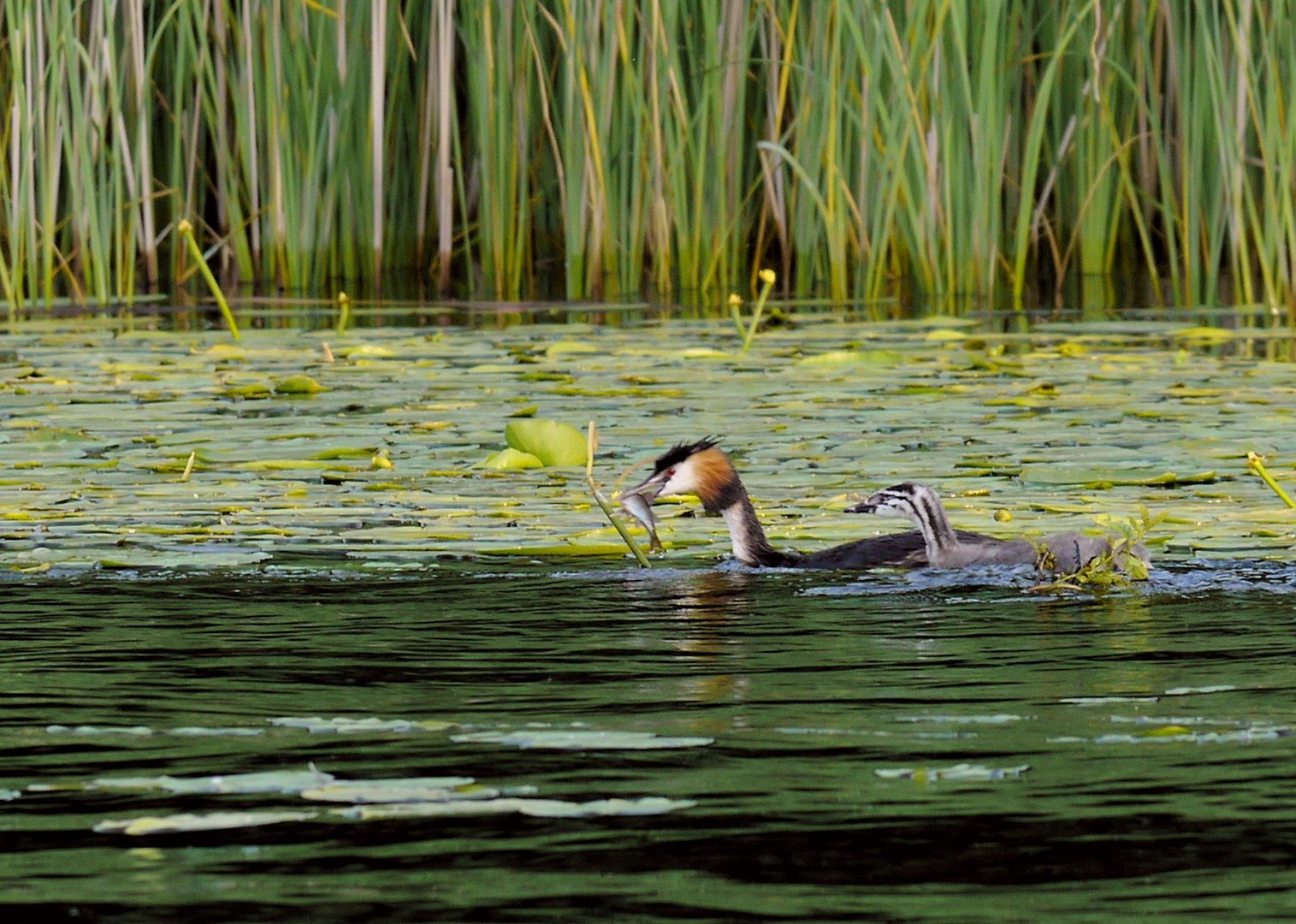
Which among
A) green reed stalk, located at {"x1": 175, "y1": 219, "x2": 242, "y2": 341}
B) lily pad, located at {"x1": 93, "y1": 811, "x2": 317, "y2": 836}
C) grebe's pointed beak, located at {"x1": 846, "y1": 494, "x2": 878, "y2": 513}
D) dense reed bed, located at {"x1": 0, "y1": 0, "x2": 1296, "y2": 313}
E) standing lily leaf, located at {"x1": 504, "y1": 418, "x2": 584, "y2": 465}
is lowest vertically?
lily pad, located at {"x1": 93, "y1": 811, "x2": 317, "y2": 836}

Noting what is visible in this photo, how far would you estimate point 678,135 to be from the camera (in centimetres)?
1068

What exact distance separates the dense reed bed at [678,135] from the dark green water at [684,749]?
5449 millimetres

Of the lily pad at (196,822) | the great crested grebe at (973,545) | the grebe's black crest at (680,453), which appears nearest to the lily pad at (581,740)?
the lily pad at (196,822)

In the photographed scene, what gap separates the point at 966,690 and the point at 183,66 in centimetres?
843

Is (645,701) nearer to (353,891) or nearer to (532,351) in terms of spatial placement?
(353,891)

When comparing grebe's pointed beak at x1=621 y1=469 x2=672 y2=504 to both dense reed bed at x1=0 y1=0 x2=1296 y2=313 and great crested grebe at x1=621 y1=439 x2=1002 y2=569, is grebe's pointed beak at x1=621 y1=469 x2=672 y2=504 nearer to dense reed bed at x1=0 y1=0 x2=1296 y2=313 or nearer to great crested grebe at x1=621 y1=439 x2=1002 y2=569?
great crested grebe at x1=621 y1=439 x2=1002 y2=569

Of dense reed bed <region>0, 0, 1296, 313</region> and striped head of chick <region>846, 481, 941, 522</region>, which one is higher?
dense reed bed <region>0, 0, 1296, 313</region>

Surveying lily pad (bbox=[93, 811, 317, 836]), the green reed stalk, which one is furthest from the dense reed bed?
lily pad (bbox=[93, 811, 317, 836])

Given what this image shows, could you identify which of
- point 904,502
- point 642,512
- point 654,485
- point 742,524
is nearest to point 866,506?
point 904,502

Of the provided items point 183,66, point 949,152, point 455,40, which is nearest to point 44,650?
point 949,152

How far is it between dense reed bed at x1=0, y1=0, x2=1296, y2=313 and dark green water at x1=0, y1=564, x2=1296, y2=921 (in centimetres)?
545

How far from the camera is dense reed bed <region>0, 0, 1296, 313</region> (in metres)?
10.0

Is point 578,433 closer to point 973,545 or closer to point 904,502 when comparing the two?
point 904,502

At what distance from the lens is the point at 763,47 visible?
437 inches
